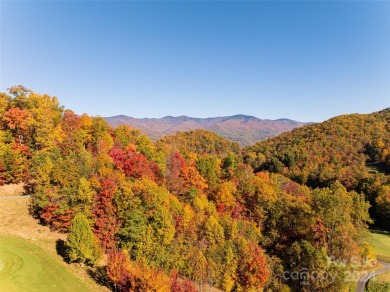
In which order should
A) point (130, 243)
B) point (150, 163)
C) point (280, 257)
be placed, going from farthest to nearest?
point (150, 163), point (280, 257), point (130, 243)

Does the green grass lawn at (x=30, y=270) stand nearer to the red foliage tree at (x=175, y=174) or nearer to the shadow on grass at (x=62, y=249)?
the shadow on grass at (x=62, y=249)

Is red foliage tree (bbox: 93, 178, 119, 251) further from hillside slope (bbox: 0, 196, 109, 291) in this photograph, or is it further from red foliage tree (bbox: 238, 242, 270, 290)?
red foliage tree (bbox: 238, 242, 270, 290)

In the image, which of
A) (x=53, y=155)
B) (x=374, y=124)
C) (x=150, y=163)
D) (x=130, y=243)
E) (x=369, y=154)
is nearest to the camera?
(x=130, y=243)

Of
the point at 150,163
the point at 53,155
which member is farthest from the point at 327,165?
the point at 53,155

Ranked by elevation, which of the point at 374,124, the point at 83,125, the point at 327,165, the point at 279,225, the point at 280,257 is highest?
the point at 374,124

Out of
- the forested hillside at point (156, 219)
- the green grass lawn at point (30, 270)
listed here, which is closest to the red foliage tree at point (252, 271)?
the forested hillside at point (156, 219)

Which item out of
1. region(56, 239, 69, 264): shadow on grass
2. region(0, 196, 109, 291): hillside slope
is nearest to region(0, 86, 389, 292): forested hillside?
region(56, 239, 69, 264): shadow on grass

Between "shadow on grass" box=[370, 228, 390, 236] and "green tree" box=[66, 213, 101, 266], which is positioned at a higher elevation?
"green tree" box=[66, 213, 101, 266]

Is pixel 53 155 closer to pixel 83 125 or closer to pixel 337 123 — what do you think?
pixel 83 125
